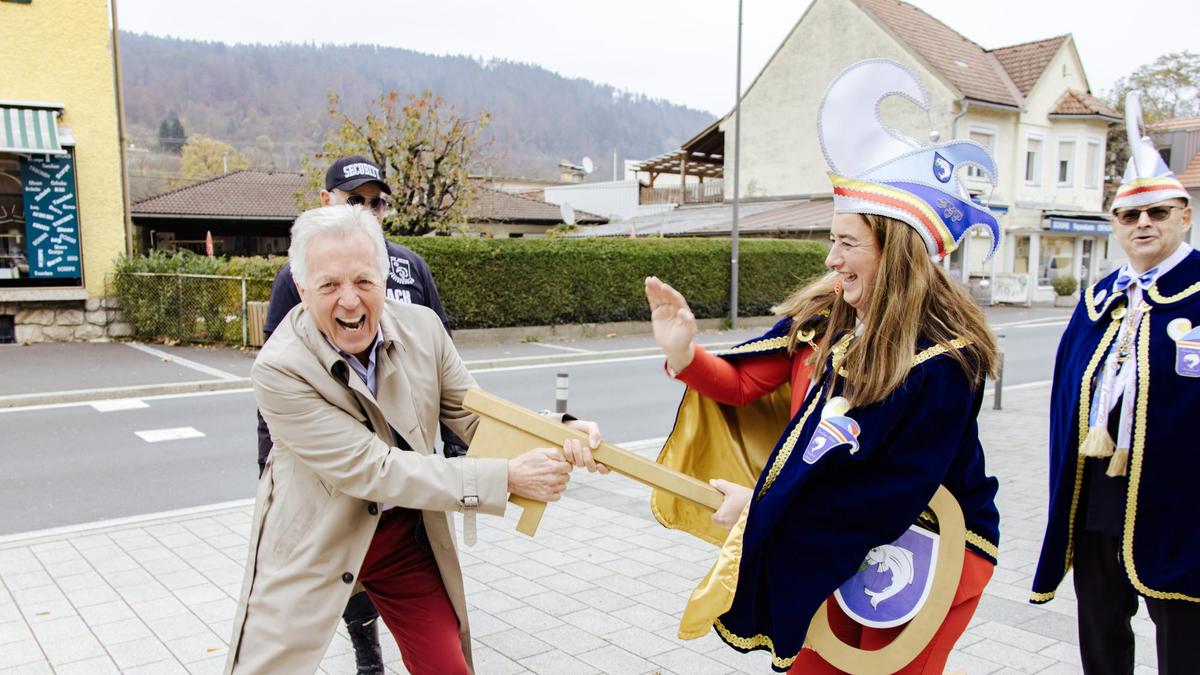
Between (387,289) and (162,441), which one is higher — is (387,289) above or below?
above

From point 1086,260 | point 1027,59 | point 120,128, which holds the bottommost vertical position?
point 1086,260

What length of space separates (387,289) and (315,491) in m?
2.00

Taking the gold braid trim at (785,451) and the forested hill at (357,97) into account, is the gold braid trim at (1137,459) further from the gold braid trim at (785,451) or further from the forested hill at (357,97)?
the forested hill at (357,97)

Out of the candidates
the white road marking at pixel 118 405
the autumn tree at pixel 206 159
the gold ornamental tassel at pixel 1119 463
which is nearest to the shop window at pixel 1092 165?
the white road marking at pixel 118 405

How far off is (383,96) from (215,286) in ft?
18.5

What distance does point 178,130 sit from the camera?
2862 inches

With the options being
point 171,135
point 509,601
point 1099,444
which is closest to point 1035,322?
point 509,601

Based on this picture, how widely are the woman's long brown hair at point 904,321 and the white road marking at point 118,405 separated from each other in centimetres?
1074

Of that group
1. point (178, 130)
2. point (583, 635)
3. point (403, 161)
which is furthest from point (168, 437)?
point (178, 130)

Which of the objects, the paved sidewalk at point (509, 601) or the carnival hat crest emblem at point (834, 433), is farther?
the paved sidewalk at point (509, 601)

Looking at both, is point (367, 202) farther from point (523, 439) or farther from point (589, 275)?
point (589, 275)

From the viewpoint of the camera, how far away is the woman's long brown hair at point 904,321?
6.93ft

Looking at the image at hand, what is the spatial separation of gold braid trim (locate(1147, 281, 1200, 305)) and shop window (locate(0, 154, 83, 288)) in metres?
17.5

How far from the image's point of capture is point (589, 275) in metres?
19.2
